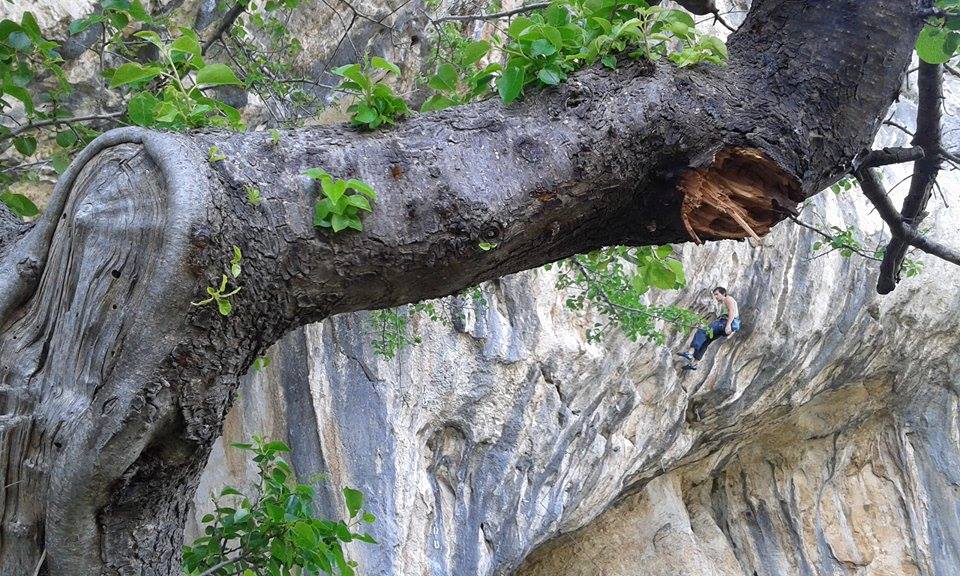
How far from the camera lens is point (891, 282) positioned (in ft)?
6.85

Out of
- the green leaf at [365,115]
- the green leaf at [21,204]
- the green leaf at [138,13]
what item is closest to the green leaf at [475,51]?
the green leaf at [365,115]

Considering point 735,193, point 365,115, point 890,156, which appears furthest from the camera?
point 890,156

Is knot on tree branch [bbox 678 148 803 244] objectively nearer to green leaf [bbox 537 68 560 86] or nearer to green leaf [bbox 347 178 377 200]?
green leaf [bbox 537 68 560 86]

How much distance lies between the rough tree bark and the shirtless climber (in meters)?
4.02

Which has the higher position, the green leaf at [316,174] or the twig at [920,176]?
the twig at [920,176]

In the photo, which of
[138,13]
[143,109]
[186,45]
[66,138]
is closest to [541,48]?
[186,45]

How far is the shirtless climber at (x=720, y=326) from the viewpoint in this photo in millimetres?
5093

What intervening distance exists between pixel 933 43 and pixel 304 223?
96cm

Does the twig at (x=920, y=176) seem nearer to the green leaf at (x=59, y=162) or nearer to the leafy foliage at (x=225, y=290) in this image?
the leafy foliage at (x=225, y=290)

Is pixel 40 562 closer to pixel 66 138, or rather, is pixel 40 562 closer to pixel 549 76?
pixel 549 76

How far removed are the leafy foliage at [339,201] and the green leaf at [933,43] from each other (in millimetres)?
864

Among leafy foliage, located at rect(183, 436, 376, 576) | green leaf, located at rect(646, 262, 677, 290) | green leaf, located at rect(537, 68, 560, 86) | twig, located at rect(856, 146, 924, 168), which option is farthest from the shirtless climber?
green leaf, located at rect(537, 68, 560, 86)

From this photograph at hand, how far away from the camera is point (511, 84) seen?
1.09 meters

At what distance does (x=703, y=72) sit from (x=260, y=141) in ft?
2.12
